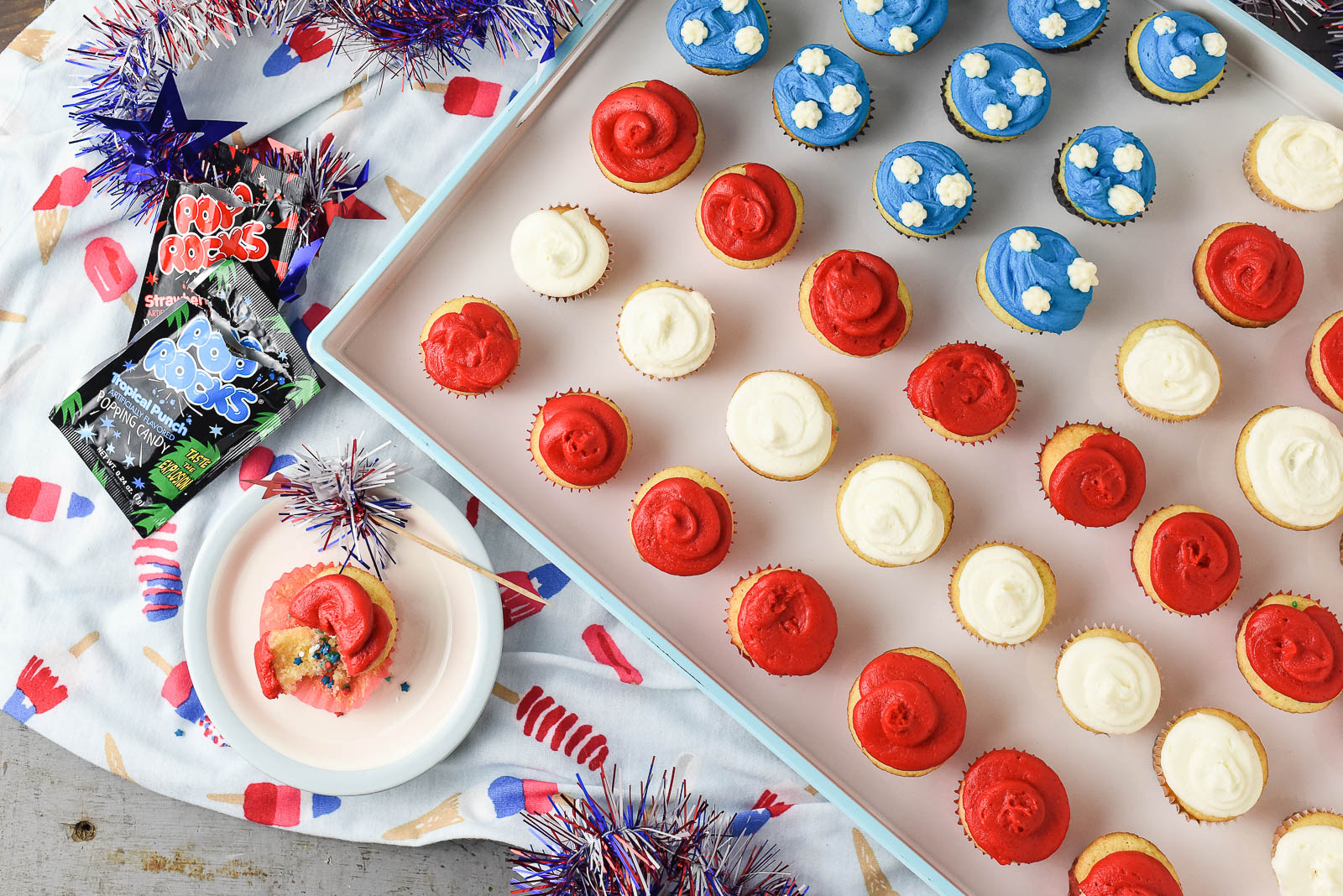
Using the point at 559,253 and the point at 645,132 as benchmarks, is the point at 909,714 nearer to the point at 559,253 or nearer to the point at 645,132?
the point at 559,253

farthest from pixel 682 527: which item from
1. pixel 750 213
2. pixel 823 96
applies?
pixel 823 96

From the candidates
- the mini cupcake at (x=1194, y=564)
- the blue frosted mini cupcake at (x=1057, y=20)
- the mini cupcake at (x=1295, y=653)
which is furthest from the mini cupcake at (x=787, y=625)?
the blue frosted mini cupcake at (x=1057, y=20)

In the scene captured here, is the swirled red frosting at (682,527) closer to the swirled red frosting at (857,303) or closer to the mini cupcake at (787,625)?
the mini cupcake at (787,625)

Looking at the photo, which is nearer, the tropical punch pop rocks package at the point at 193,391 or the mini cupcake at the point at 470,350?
the mini cupcake at the point at 470,350

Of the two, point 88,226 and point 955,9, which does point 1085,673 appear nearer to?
point 955,9

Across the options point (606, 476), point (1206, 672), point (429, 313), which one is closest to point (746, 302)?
point (606, 476)

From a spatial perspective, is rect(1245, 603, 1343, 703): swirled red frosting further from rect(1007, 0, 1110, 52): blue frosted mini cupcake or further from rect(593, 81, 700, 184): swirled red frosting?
rect(593, 81, 700, 184): swirled red frosting

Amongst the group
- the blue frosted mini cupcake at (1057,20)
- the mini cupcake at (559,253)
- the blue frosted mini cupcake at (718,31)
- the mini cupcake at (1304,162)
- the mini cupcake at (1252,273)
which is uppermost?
the mini cupcake at (1304,162)
